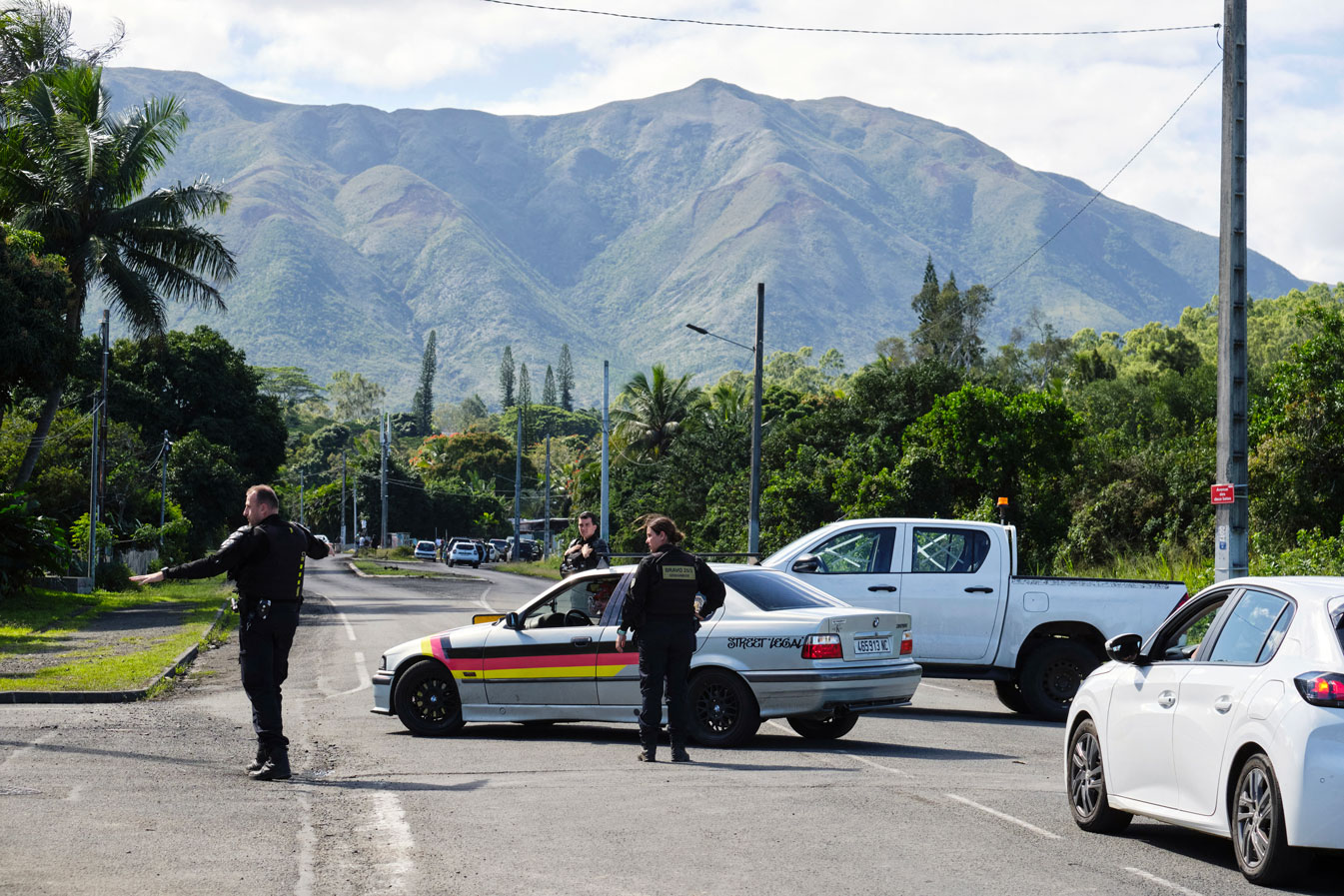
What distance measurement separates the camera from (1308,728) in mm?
6242

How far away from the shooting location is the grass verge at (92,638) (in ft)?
54.3

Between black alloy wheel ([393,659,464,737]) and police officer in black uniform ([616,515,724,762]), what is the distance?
7.08 ft

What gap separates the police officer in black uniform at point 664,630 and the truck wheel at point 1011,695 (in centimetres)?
502

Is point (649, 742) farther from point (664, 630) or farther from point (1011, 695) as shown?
point (1011, 695)

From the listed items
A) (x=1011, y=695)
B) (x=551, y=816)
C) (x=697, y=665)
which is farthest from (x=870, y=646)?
(x=551, y=816)

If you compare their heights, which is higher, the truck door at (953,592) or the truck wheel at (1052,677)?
the truck door at (953,592)

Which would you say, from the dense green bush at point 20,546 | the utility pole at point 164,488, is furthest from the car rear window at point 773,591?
the utility pole at point 164,488

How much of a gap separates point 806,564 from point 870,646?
10.5ft

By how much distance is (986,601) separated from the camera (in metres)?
14.5

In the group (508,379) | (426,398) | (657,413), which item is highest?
(508,379)

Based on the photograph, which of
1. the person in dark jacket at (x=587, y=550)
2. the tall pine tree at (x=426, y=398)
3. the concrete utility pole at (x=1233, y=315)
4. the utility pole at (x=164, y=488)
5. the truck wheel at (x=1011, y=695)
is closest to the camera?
the truck wheel at (x=1011, y=695)

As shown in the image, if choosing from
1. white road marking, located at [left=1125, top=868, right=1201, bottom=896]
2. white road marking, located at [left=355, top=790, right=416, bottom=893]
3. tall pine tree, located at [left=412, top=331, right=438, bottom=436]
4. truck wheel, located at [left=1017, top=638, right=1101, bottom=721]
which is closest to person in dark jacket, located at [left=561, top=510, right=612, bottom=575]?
truck wheel, located at [left=1017, top=638, right=1101, bottom=721]

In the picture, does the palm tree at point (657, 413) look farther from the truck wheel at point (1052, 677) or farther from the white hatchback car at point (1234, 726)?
the white hatchback car at point (1234, 726)

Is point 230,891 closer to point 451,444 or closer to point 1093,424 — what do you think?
point 1093,424
